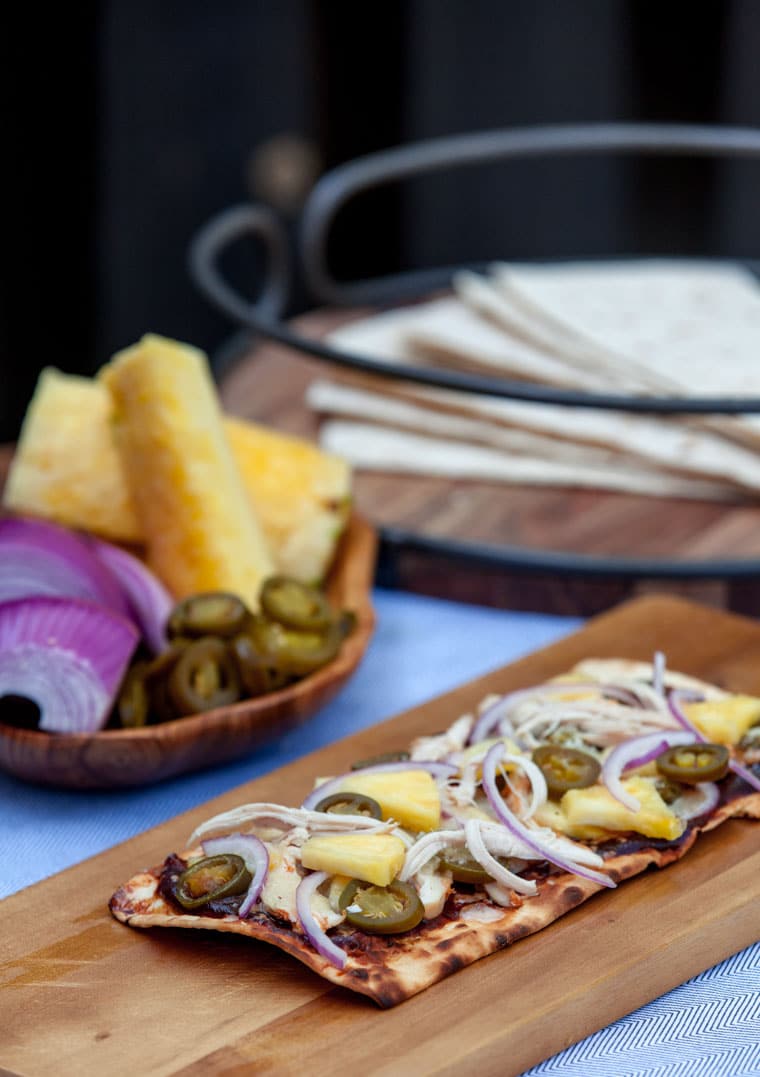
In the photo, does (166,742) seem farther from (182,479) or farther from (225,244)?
(225,244)

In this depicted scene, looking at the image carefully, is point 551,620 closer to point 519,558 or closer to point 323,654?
point 519,558

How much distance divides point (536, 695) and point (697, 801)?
241 millimetres

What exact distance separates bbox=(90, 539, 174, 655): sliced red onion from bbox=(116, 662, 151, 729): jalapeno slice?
132mm

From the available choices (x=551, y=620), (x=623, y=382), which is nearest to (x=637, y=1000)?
(x=551, y=620)

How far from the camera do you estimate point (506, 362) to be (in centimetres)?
285

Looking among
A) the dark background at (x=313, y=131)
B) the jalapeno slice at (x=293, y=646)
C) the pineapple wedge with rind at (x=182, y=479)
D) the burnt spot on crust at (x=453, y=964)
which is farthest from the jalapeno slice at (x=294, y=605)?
the dark background at (x=313, y=131)

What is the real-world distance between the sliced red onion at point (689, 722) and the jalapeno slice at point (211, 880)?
1.64ft

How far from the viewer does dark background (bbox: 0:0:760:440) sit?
483cm

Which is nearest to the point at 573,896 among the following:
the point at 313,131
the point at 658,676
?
the point at 658,676

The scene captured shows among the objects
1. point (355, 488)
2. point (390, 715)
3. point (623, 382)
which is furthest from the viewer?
point (623, 382)

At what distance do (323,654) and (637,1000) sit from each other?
0.58 meters

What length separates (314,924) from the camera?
1.26m

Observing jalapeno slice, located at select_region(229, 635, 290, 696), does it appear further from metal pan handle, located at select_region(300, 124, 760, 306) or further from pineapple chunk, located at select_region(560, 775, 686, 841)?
metal pan handle, located at select_region(300, 124, 760, 306)

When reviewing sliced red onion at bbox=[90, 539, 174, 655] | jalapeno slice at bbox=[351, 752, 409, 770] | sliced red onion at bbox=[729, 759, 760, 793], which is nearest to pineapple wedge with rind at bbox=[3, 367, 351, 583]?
sliced red onion at bbox=[90, 539, 174, 655]
